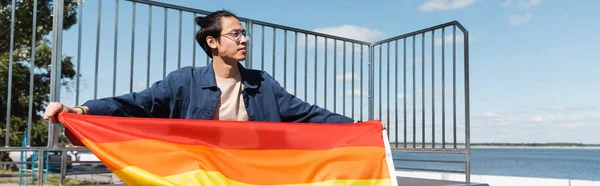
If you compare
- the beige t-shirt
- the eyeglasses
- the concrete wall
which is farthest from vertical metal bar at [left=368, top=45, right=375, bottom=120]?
the eyeglasses

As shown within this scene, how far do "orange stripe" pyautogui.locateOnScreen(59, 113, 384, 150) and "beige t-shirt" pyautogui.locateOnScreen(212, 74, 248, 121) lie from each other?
0.72ft

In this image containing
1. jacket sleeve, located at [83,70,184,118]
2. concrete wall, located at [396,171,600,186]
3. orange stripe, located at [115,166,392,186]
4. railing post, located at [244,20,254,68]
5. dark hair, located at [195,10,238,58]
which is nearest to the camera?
orange stripe, located at [115,166,392,186]

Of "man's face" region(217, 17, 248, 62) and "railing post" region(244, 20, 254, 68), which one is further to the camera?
"railing post" region(244, 20, 254, 68)

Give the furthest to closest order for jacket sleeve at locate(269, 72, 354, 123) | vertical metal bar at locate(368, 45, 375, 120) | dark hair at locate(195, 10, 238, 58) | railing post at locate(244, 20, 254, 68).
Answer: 1. vertical metal bar at locate(368, 45, 375, 120)
2. railing post at locate(244, 20, 254, 68)
3. jacket sleeve at locate(269, 72, 354, 123)
4. dark hair at locate(195, 10, 238, 58)

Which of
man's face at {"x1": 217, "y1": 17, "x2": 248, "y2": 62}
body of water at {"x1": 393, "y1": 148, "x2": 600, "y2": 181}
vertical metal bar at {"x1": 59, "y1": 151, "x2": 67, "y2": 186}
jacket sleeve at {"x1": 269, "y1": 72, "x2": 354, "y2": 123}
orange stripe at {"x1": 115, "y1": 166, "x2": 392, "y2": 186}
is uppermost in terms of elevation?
man's face at {"x1": 217, "y1": 17, "x2": 248, "y2": 62}

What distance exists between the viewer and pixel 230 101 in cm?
290

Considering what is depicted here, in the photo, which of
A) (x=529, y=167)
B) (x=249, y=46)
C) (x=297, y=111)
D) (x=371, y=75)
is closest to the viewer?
(x=297, y=111)

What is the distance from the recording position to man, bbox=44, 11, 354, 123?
280cm

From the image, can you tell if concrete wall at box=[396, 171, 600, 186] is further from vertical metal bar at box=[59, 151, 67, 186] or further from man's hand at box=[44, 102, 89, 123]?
man's hand at box=[44, 102, 89, 123]

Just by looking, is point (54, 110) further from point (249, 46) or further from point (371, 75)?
point (371, 75)

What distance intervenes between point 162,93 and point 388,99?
123 inches

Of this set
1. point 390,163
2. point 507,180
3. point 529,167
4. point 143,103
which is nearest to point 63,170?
point 143,103

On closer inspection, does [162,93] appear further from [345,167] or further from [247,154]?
[345,167]

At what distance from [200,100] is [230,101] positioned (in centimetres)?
15
